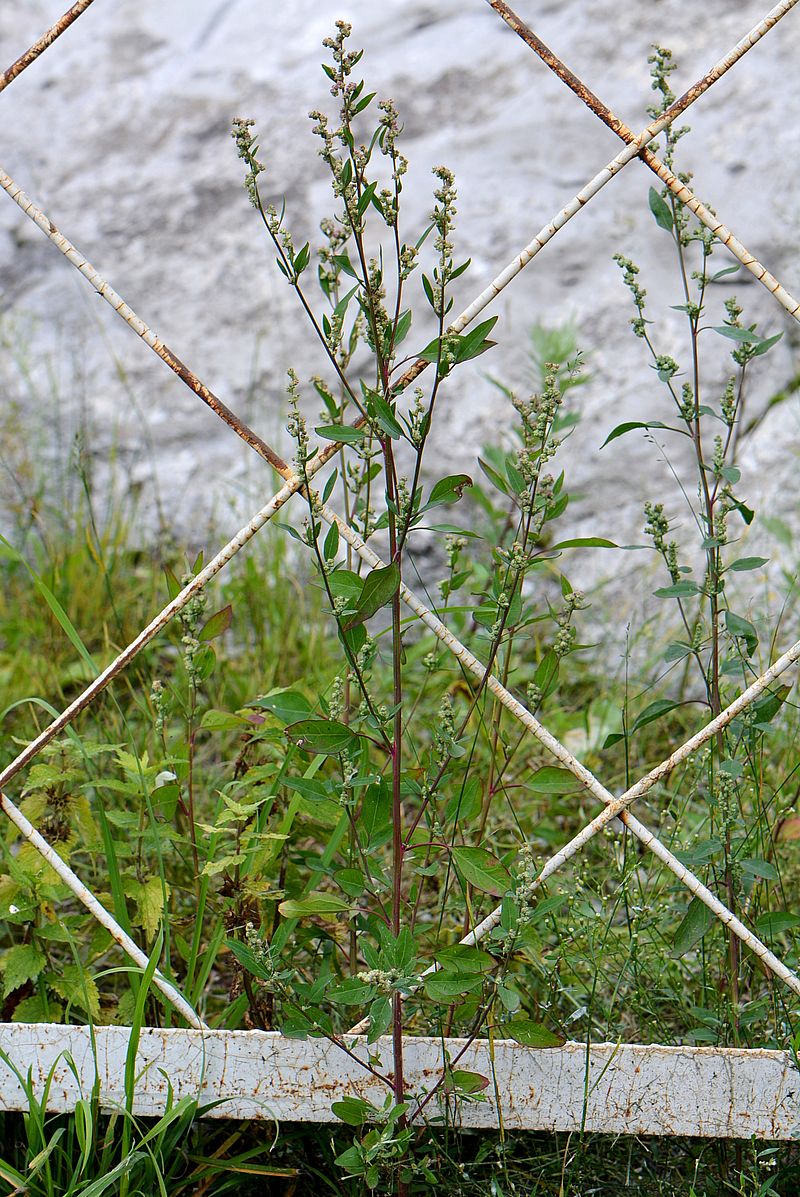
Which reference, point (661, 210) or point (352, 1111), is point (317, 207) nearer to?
point (661, 210)

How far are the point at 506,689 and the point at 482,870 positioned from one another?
205mm

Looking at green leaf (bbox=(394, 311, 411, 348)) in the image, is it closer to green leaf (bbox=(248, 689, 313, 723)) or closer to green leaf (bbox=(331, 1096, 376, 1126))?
green leaf (bbox=(248, 689, 313, 723))

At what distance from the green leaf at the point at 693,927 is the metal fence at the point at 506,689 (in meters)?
0.01

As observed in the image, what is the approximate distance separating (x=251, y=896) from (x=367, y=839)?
0.26 meters

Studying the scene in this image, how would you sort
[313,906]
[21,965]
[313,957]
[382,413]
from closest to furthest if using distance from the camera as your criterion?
1. [382,413]
2. [313,906]
3. [21,965]
4. [313,957]

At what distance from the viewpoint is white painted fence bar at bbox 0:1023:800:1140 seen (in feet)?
4.49

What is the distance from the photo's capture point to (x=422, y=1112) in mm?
1352

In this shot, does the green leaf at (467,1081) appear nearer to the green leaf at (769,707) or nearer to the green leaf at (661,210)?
the green leaf at (769,707)

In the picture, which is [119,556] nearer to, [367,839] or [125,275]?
[125,275]

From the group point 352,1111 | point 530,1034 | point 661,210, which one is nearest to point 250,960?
point 352,1111

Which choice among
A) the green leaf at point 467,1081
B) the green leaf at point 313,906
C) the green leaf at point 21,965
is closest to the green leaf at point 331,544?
the green leaf at point 313,906

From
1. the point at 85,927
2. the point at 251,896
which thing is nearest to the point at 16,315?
the point at 85,927

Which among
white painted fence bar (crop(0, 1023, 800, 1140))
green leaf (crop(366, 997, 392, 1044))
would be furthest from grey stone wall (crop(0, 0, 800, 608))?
green leaf (crop(366, 997, 392, 1044))

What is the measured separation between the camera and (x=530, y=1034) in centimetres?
125
